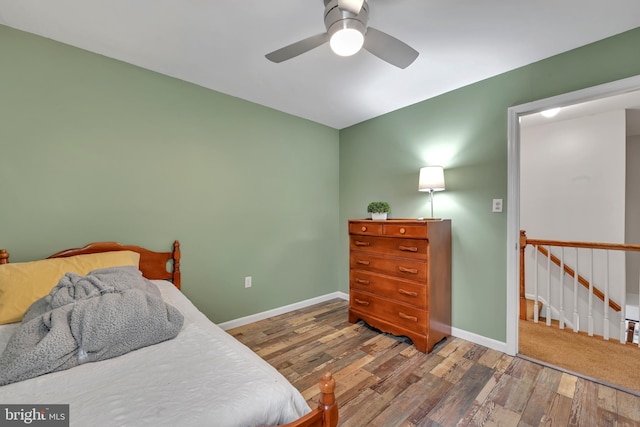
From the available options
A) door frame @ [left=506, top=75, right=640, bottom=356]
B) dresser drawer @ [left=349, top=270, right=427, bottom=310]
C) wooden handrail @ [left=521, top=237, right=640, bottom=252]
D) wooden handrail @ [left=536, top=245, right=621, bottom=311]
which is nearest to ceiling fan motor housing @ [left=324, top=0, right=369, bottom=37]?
door frame @ [left=506, top=75, right=640, bottom=356]

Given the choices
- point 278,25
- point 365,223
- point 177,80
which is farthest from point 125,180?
point 365,223

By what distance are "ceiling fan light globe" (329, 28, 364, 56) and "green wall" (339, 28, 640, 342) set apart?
1.58m

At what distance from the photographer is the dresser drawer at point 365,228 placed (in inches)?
99.6

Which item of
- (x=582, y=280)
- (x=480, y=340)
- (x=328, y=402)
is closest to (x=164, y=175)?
(x=328, y=402)

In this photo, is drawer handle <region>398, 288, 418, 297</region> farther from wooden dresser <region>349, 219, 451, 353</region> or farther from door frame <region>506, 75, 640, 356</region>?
door frame <region>506, 75, 640, 356</region>

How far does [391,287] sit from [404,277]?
177mm

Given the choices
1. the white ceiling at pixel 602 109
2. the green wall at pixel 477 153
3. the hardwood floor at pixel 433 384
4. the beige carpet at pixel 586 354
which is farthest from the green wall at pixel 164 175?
the white ceiling at pixel 602 109

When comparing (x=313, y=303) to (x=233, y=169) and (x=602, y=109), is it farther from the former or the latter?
(x=602, y=109)

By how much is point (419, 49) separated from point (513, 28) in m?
0.57

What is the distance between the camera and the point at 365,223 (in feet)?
8.66

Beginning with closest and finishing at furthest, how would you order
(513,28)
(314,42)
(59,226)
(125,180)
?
(314,42) → (513,28) → (59,226) → (125,180)

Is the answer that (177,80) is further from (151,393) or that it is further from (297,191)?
(151,393)

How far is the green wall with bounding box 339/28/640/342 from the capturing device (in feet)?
6.18

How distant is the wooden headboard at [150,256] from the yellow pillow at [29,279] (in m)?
0.18
